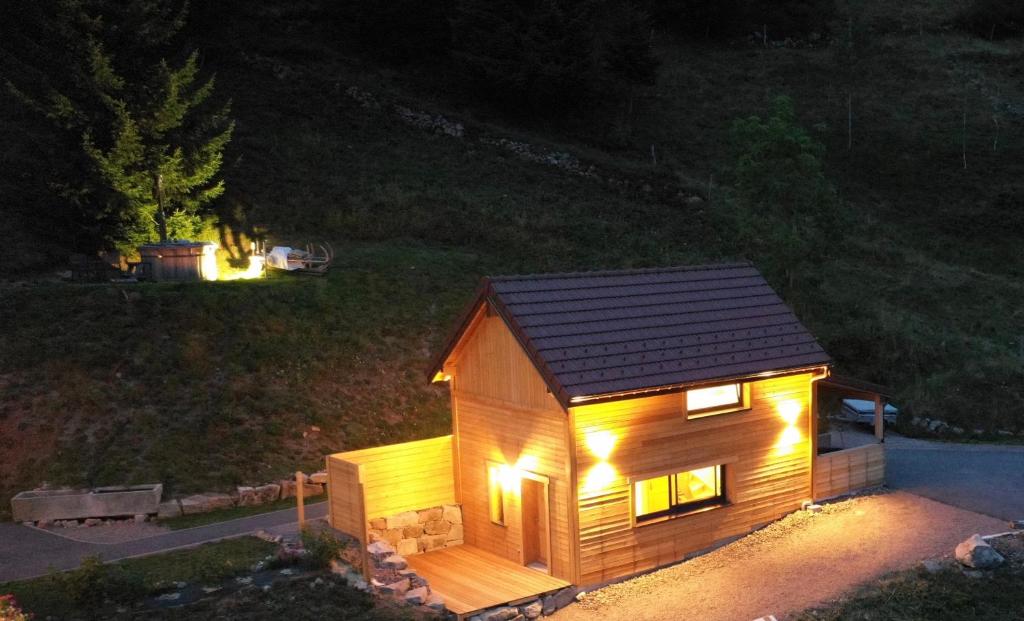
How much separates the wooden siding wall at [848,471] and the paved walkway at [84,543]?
1095 centimetres

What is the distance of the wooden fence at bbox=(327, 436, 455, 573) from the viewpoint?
58.1 ft

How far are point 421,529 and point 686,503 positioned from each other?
539cm

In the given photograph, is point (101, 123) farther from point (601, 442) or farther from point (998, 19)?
point (998, 19)

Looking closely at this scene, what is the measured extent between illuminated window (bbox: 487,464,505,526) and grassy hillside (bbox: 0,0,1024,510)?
7.04 metres

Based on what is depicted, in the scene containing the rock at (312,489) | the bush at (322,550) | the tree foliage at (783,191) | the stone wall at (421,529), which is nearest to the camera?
the bush at (322,550)

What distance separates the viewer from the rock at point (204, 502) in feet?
69.3

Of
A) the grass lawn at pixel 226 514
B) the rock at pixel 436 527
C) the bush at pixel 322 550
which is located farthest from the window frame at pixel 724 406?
the grass lawn at pixel 226 514

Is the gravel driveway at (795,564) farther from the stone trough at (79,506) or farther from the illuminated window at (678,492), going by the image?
the stone trough at (79,506)

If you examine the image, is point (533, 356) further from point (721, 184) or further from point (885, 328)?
point (721, 184)

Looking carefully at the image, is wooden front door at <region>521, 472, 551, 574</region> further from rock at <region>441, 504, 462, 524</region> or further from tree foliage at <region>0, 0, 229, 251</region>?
tree foliage at <region>0, 0, 229, 251</region>

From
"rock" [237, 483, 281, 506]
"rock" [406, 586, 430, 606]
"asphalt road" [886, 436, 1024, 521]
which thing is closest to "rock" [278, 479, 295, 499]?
"rock" [237, 483, 281, 506]

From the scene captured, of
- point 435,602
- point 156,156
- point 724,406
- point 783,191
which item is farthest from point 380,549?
point 156,156

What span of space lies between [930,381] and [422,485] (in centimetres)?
2009

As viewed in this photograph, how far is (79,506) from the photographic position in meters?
20.6
